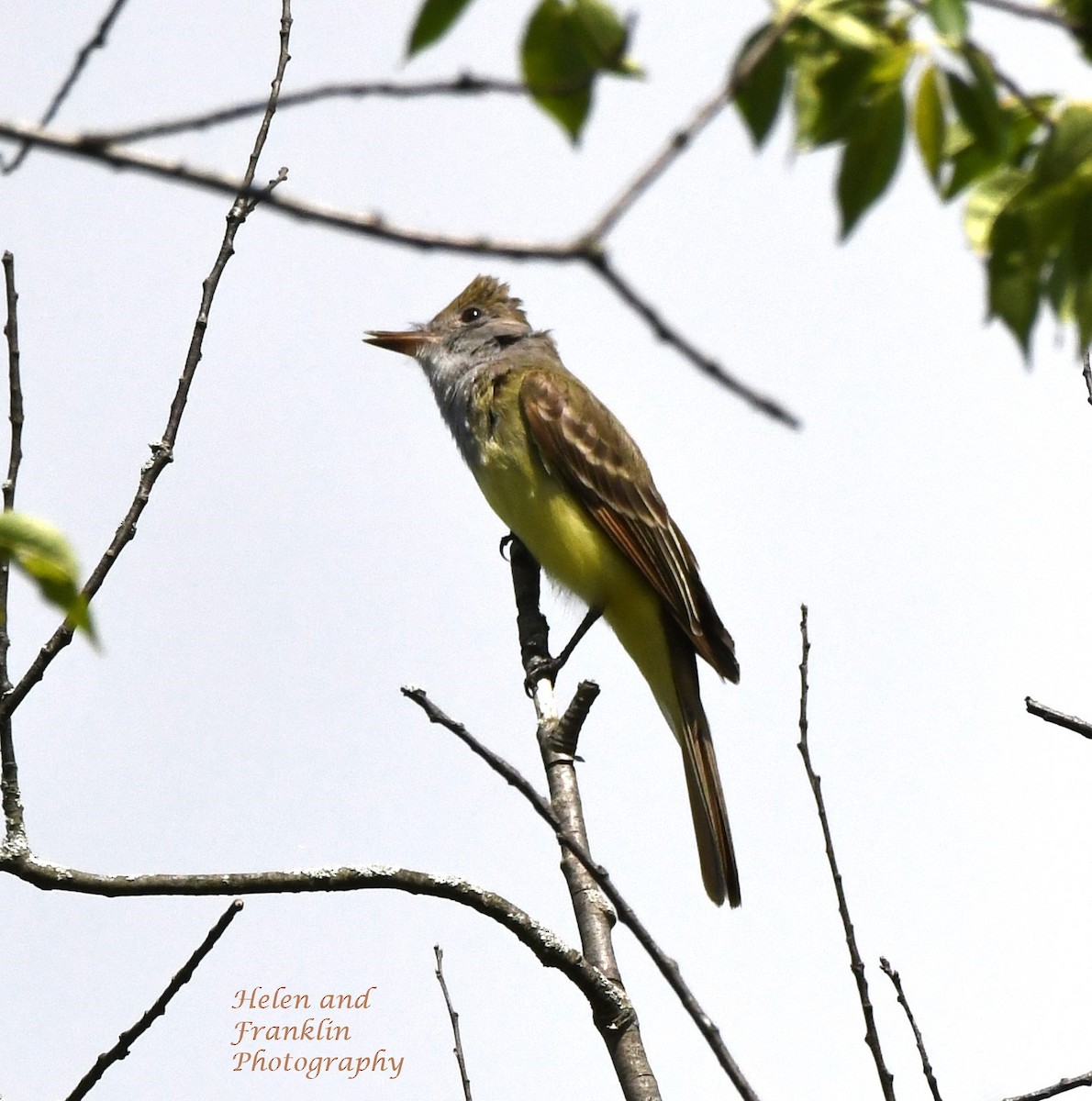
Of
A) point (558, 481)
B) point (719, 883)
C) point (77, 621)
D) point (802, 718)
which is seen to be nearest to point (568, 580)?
point (558, 481)

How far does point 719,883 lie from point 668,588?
61.7 inches

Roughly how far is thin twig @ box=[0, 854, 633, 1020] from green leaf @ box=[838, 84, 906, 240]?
6.87 feet

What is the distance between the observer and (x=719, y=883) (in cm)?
705

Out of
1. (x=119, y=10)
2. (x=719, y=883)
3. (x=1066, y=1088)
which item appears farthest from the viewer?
(x=719, y=883)

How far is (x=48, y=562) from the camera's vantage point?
192 centimetres

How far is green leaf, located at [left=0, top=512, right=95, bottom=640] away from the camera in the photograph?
6.27 ft

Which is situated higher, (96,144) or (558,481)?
(558,481)

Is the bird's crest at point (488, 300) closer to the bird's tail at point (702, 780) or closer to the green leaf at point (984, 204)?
the bird's tail at point (702, 780)

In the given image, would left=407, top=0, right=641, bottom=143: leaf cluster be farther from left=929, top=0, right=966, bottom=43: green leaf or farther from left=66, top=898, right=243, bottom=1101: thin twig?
left=66, top=898, right=243, bottom=1101: thin twig

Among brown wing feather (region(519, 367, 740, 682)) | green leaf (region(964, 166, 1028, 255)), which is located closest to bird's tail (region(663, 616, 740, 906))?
brown wing feather (region(519, 367, 740, 682))

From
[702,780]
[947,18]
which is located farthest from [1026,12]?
[702,780]

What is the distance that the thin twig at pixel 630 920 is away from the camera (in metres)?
2.79

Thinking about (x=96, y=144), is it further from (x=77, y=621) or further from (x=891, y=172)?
(x=891, y=172)

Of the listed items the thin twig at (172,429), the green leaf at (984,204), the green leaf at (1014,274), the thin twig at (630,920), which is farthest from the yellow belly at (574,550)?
the green leaf at (1014,274)
